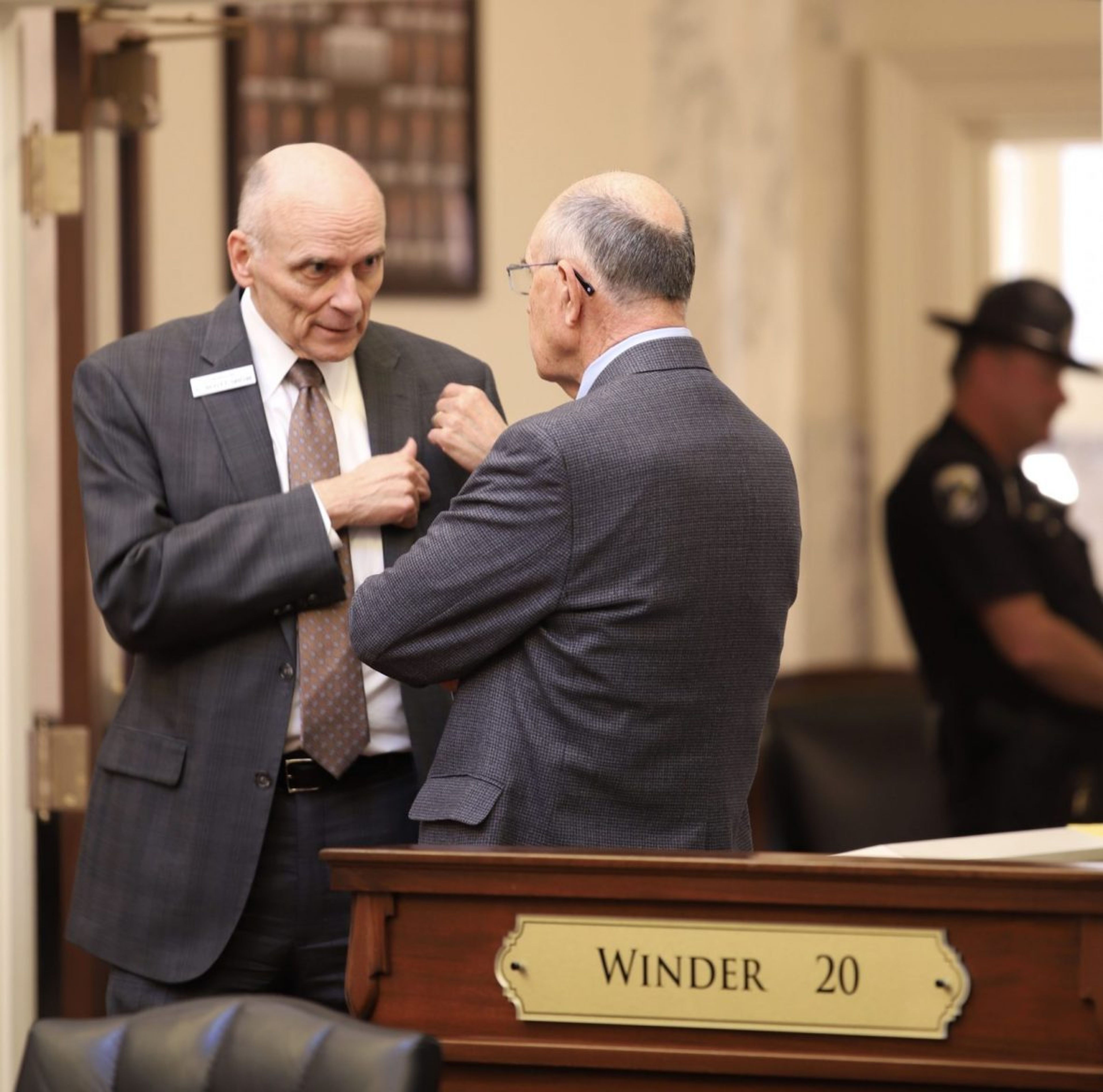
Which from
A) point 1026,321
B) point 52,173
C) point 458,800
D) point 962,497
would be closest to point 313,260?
point 458,800

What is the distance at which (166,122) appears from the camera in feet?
14.4

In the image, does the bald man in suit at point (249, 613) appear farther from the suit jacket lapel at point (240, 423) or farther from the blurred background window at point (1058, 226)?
the blurred background window at point (1058, 226)

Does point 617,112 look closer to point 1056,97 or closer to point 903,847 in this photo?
point 1056,97

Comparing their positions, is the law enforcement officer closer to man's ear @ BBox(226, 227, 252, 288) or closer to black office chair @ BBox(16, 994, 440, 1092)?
man's ear @ BBox(226, 227, 252, 288)

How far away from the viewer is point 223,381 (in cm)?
242

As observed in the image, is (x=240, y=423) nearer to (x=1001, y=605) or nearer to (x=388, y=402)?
(x=388, y=402)

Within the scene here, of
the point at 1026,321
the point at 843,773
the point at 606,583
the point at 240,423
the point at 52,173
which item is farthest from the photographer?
the point at 843,773

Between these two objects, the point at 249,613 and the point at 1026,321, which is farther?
the point at 1026,321

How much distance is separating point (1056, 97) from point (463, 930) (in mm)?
4761

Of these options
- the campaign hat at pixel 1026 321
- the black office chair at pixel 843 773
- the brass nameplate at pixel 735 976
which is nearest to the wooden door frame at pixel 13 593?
the brass nameplate at pixel 735 976

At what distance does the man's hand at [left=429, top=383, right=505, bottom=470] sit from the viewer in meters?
2.42

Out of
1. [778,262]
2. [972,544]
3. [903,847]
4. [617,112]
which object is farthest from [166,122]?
[903,847]

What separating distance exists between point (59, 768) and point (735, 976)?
1.49 meters

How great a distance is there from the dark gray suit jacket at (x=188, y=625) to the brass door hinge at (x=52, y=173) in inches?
25.3
